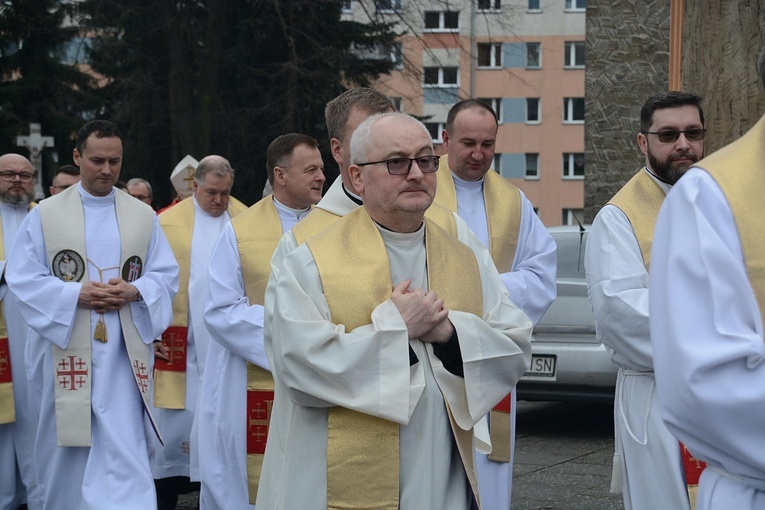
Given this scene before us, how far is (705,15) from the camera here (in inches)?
320

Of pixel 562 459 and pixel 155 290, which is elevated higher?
pixel 155 290

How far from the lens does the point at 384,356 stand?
145 inches

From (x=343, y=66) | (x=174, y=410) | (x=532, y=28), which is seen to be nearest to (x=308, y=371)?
(x=174, y=410)

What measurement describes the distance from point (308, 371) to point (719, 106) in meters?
5.30

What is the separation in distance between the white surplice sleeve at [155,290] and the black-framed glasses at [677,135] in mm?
3160

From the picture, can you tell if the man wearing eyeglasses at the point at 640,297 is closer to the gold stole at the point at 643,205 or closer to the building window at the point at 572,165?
the gold stole at the point at 643,205

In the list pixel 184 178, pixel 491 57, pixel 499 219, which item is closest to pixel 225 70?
pixel 184 178

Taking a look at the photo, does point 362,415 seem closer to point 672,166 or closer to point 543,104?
point 672,166

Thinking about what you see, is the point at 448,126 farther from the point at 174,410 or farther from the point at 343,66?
the point at 343,66

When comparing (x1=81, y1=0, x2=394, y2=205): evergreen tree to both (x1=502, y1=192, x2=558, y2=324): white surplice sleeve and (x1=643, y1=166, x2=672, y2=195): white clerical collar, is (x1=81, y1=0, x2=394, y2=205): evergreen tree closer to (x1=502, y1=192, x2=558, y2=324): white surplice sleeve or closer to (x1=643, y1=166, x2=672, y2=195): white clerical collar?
(x1=502, y1=192, x2=558, y2=324): white surplice sleeve

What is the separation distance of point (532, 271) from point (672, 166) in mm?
1077

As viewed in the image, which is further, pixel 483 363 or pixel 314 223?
pixel 314 223

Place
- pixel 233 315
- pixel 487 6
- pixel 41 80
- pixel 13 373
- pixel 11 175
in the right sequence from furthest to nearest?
1. pixel 41 80
2. pixel 487 6
3. pixel 11 175
4. pixel 13 373
5. pixel 233 315

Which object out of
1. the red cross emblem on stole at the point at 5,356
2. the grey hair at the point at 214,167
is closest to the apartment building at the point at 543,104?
the grey hair at the point at 214,167
